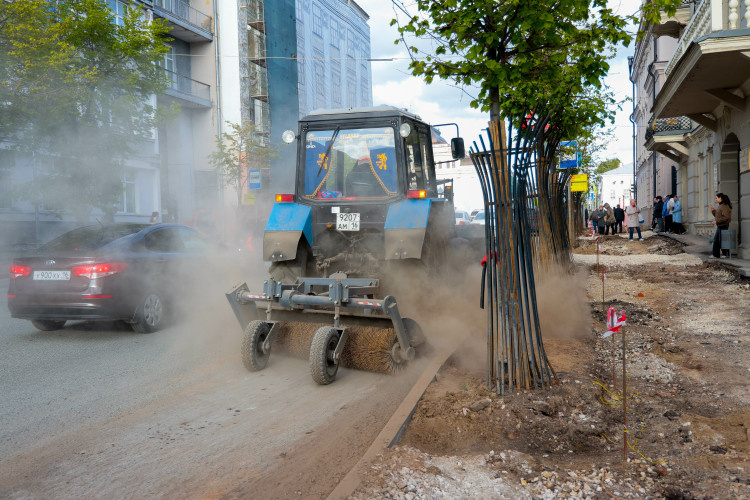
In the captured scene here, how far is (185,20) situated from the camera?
3256cm

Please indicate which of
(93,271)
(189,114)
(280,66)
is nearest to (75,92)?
(93,271)

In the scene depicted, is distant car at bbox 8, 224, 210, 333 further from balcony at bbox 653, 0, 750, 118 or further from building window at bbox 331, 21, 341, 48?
building window at bbox 331, 21, 341, 48

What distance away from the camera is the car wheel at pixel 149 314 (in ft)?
26.6

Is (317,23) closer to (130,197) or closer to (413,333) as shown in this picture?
(130,197)

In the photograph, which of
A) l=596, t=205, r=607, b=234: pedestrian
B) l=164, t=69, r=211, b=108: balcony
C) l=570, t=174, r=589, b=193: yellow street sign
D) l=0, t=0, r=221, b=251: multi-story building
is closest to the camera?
l=570, t=174, r=589, b=193: yellow street sign

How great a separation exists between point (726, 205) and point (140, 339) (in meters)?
12.5

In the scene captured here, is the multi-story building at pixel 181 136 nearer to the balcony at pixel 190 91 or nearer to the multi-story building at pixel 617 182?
the balcony at pixel 190 91

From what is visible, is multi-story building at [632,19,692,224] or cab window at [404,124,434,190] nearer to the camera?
cab window at [404,124,434,190]

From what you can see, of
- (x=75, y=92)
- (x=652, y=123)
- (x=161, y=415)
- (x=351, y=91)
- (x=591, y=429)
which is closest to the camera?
(x=591, y=429)

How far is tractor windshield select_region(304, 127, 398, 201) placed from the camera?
23.1ft

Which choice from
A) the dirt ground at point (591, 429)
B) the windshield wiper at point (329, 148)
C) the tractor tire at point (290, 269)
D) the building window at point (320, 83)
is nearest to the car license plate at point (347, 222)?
the tractor tire at point (290, 269)

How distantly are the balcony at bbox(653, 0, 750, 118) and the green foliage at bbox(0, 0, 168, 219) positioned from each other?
12.6 metres

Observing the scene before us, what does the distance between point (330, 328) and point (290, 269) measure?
1747mm

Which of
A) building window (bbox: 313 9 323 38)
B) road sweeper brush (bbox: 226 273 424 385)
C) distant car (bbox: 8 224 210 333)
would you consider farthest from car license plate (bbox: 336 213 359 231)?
building window (bbox: 313 9 323 38)
